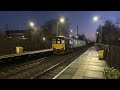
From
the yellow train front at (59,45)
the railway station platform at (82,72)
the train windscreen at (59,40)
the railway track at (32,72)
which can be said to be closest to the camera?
the railway station platform at (82,72)

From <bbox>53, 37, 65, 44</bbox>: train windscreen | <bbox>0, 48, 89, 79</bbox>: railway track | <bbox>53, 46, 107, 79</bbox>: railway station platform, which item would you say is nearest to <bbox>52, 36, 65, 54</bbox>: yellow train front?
<bbox>53, 37, 65, 44</bbox>: train windscreen

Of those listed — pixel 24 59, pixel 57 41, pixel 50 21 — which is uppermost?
pixel 50 21

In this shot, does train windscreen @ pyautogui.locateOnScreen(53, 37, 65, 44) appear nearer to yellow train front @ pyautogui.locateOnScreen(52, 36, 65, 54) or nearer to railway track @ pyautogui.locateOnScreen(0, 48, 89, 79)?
yellow train front @ pyautogui.locateOnScreen(52, 36, 65, 54)

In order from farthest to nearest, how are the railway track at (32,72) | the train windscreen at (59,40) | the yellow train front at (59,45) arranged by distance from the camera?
1. the train windscreen at (59,40)
2. the yellow train front at (59,45)
3. the railway track at (32,72)

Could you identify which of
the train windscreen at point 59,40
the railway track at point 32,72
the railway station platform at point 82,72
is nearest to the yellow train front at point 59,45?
the train windscreen at point 59,40

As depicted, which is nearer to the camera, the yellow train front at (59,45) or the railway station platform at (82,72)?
the railway station platform at (82,72)

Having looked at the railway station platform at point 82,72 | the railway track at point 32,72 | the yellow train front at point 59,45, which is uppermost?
the yellow train front at point 59,45

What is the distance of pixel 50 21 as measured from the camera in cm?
7712

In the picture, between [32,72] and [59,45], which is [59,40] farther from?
[32,72]

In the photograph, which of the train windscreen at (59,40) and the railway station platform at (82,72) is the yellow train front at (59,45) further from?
the railway station platform at (82,72)
